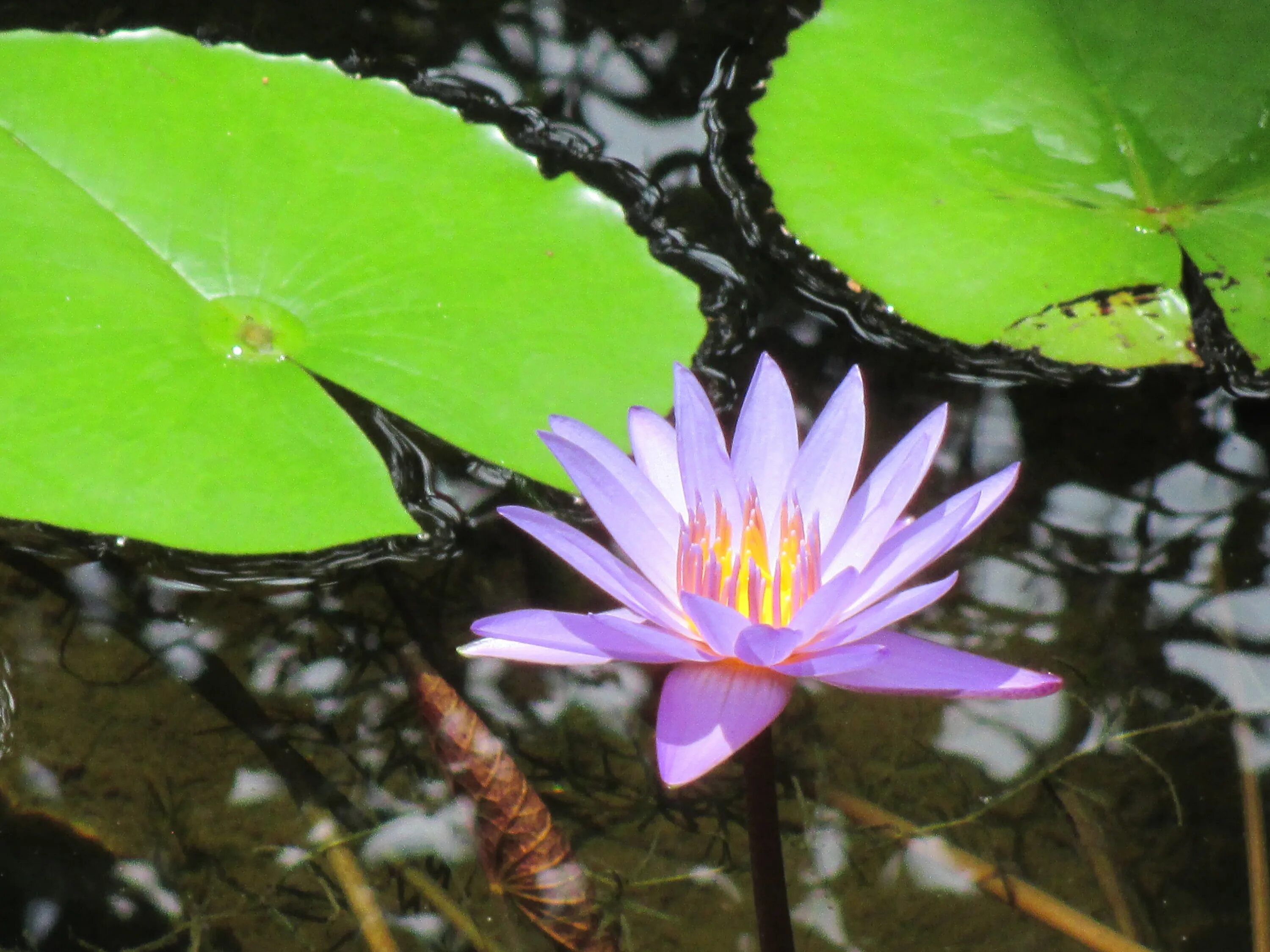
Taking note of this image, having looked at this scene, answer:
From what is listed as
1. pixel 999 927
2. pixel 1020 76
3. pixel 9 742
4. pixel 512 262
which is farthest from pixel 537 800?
pixel 1020 76

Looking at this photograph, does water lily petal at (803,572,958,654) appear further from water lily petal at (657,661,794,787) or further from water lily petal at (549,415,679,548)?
water lily petal at (549,415,679,548)

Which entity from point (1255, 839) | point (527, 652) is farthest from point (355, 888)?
point (1255, 839)

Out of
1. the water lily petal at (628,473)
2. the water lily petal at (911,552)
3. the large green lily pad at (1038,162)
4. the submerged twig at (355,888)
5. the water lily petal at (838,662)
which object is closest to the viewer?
the water lily petal at (838,662)

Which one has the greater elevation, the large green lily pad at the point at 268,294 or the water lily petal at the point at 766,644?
the large green lily pad at the point at 268,294

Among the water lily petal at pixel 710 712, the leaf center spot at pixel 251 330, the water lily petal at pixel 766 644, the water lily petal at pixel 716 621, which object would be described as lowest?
the water lily petal at pixel 710 712

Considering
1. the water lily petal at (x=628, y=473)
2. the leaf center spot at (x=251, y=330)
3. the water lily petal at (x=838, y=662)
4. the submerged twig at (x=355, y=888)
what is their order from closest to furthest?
the water lily petal at (x=838, y=662), the water lily petal at (x=628, y=473), the submerged twig at (x=355, y=888), the leaf center spot at (x=251, y=330)

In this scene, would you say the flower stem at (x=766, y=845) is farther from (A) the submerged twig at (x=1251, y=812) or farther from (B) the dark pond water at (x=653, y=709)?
(A) the submerged twig at (x=1251, y=812)

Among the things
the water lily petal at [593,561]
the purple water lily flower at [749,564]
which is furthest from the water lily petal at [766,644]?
the water lily petal at [593,561]
